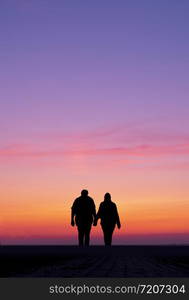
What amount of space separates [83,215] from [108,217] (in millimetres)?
849

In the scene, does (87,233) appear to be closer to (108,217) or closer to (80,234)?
(80,234)

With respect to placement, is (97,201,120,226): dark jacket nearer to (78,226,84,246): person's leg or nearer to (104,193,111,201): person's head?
(104,193,111,201): person's head

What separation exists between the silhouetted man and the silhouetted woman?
0.33 metres

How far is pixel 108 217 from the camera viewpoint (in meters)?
29.2

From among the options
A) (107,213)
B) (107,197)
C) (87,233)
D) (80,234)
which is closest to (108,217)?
(107,213)

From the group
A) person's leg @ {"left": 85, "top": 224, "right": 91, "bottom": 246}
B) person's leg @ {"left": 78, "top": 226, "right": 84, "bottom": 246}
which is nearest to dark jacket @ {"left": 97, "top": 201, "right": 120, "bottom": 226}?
person's leg @ {"left": 85, "top": 224, "right": 91, "bottom": 246}

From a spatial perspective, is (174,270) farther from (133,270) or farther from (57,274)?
(57,274)

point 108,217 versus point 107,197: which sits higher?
point 107,197

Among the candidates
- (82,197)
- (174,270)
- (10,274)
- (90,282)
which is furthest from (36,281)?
(82,197)

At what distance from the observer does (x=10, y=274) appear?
15.4 metres

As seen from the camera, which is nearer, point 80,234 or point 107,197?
point 107,197

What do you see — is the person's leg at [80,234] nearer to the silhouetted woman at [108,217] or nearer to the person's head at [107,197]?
the silhouetted woman at [108,217]

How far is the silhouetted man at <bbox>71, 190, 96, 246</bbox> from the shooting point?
28719 mm

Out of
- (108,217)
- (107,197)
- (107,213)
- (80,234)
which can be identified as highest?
(107,197)
